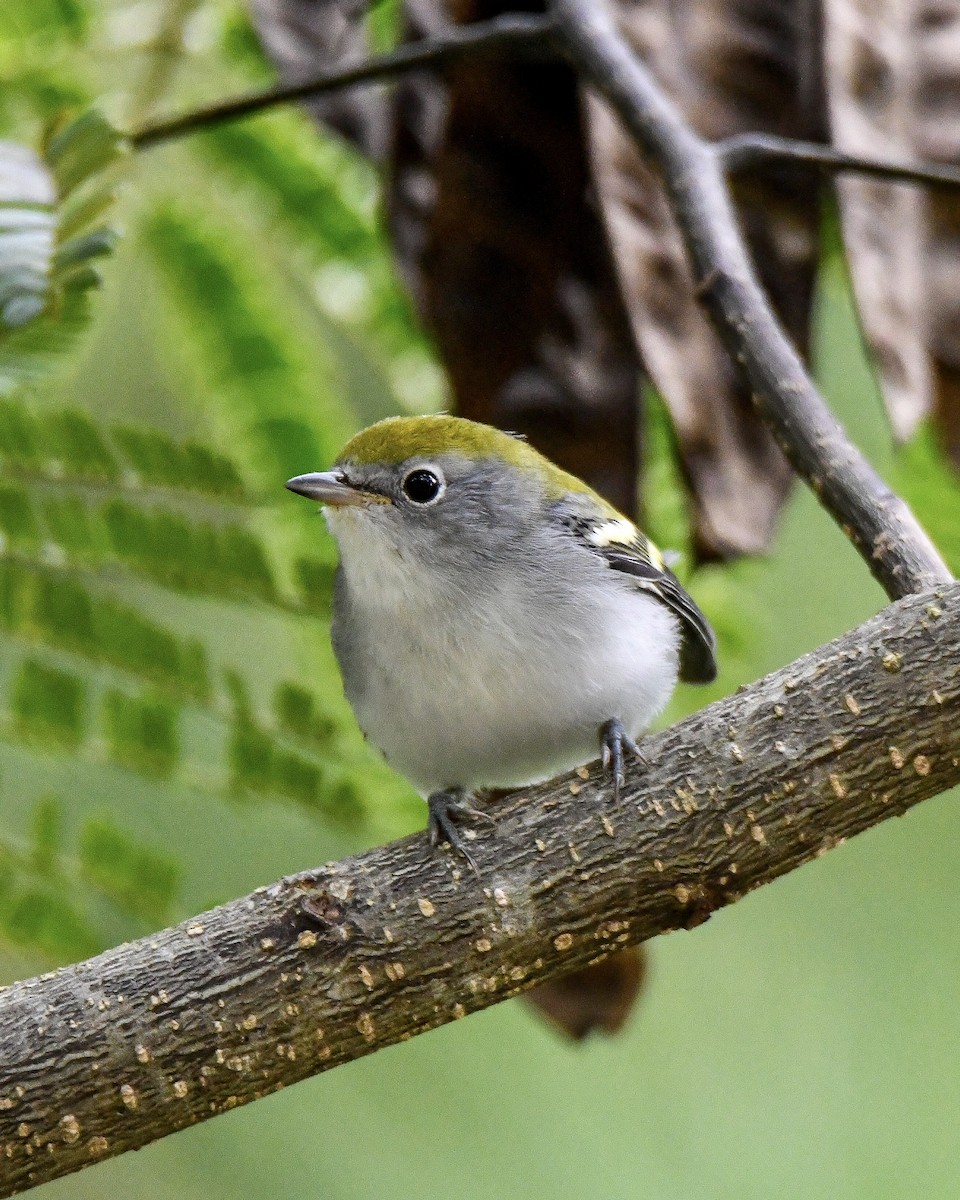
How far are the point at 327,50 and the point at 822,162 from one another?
1314mm

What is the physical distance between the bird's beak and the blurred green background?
0.47 feet

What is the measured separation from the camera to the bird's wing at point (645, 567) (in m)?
2.52

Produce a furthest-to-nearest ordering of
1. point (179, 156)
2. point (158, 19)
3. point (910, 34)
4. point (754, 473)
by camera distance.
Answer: point (179, 156) → point (158, 19) → point (910, 34) → point (754, 473)

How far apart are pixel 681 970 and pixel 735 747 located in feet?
13.5

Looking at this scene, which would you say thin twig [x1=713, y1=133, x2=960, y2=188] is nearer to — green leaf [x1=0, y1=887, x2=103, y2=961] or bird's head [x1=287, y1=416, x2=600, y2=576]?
bird's head [x1=287, y1=416, x2=600, y2=576]

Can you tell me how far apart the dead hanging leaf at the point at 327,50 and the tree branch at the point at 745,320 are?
64 cm

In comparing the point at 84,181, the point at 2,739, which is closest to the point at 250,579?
the point at 2,739

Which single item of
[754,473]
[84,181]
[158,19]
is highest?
[158,19]

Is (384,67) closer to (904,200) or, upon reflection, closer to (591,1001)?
(904,200)

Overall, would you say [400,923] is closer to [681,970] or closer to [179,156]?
[179,156]

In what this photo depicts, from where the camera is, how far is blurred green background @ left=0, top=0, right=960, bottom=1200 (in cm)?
250

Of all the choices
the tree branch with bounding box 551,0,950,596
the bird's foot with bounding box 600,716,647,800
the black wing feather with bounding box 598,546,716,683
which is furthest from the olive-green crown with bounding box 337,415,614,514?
the bird's foot with bounding box 600,716,647,800

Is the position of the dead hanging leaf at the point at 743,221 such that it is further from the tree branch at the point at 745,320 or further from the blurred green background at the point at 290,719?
the blurred green background at the point at 290,719

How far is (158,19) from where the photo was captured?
10.3 ft
